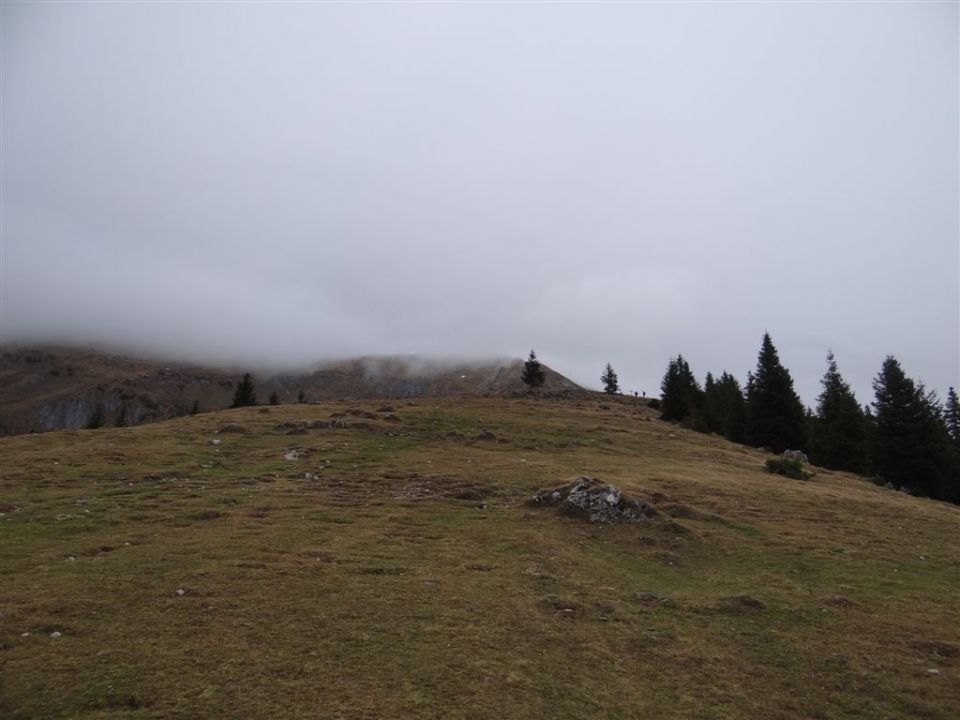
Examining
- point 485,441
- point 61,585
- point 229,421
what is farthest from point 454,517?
point 229,421

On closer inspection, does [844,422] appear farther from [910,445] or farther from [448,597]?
[448,597]

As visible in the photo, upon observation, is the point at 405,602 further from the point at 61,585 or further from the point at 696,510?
the point at 696,510

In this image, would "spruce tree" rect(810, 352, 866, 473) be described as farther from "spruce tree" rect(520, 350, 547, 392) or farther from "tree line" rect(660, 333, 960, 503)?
"spruce tree" rect(520, 350, 547, 392)

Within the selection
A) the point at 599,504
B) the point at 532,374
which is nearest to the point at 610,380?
the point at 532,374

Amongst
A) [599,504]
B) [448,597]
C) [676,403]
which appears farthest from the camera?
[676,403]

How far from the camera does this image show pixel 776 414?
Result: 2975 inches

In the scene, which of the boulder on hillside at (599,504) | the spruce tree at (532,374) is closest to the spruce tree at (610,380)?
the spruce tree at (532,374)

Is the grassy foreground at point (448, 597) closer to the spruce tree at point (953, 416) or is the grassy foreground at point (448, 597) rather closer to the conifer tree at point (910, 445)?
the conifer tree at point (910, 445)

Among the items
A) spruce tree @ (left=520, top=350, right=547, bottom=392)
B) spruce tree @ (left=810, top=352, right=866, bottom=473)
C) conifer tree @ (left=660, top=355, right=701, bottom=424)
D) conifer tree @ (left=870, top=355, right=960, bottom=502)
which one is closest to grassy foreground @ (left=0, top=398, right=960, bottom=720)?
conifer tree @ (left=870, top=355, right=960, bottom=502)

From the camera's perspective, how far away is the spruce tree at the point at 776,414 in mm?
74688

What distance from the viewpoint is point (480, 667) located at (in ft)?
41.9

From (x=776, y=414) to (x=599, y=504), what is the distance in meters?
59.1

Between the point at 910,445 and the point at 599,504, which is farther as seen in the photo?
the point at 910,445

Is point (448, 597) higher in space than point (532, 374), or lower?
lower
